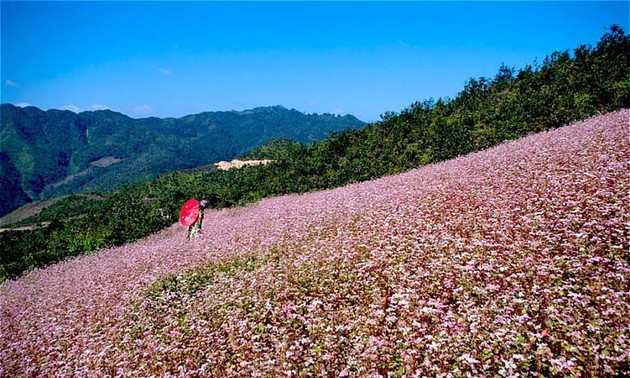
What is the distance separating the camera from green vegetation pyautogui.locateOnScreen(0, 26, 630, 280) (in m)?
22.7

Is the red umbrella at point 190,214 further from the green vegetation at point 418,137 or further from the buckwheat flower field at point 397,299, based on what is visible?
the green vegetation at point 418,137

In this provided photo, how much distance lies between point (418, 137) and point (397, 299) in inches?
977

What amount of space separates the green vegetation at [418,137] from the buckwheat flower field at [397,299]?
40.5 ft

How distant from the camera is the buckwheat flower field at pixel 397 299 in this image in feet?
15.7

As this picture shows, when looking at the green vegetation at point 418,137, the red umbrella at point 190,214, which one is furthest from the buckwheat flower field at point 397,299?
the green vegetation at point 418,137

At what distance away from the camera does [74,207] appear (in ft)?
248

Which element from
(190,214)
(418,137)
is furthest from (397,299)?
(418,137)

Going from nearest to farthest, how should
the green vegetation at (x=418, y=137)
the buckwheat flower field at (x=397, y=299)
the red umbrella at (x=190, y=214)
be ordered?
the buckwheat flower field at (x=397, y=299)
the red umbrella at (x=190, y=214)
the green vegetation at (x=418, y=137)

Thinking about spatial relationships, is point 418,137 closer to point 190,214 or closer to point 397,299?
point 190,214

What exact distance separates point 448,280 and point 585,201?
4031 millimetres

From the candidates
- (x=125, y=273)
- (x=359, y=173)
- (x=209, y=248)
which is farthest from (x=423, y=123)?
(x=125, y=273)

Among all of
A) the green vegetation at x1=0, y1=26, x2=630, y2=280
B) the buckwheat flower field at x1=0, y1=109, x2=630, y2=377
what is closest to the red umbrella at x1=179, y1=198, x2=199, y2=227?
the buckwheat flower field at x1=0, y1=109, x2=630, y2=377

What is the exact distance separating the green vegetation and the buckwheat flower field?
1235 centimetres

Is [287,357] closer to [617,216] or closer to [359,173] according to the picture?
[617,216]
